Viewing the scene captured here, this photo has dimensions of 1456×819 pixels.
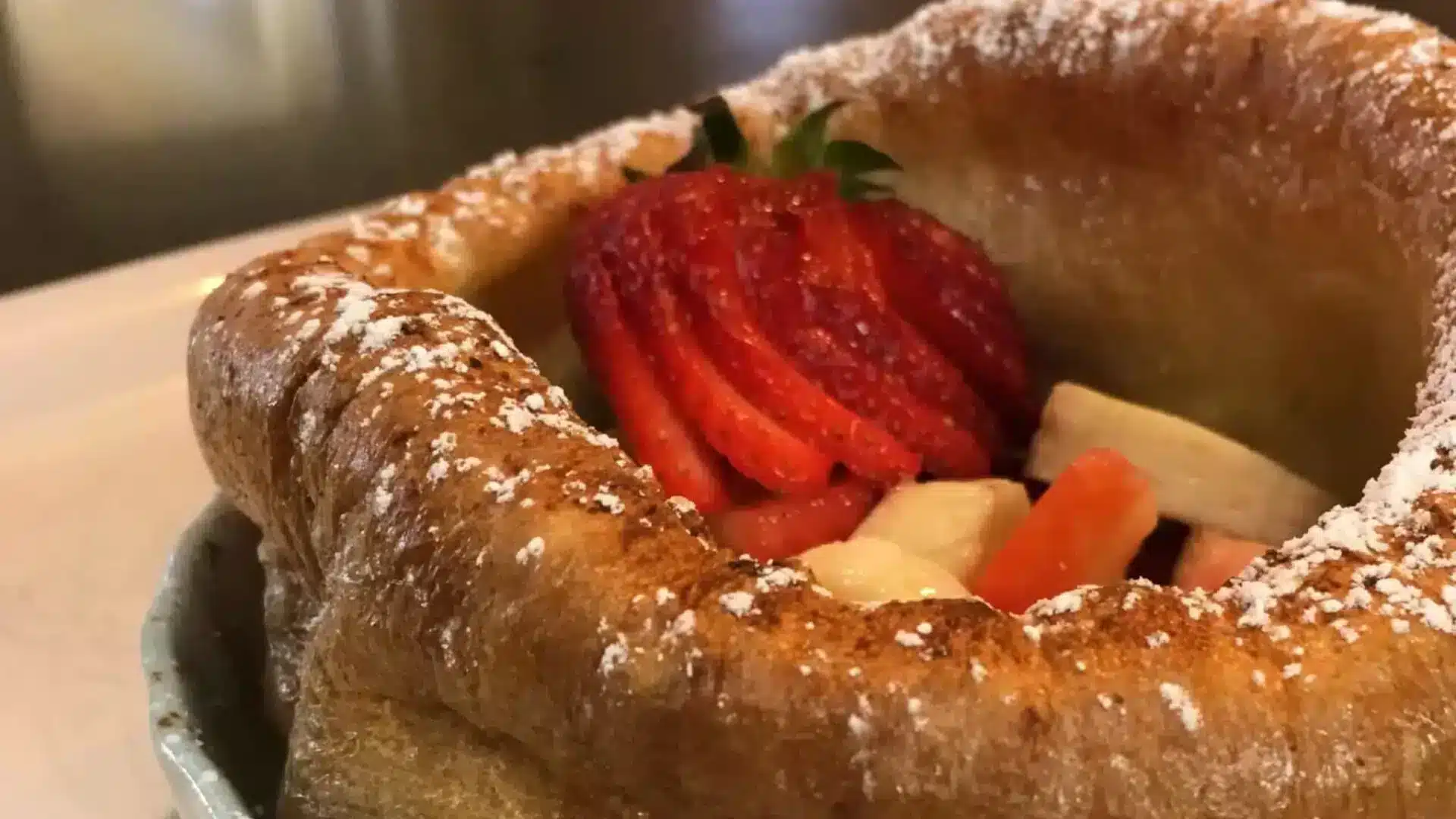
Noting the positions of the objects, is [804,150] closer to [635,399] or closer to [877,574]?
[635,399]

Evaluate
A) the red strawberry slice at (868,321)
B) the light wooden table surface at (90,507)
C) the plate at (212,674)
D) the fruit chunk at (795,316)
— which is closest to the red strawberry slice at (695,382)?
the fruit chunk at (795,316)

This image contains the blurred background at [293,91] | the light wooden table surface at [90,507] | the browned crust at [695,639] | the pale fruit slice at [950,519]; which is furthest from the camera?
the blurred background at [293,91]

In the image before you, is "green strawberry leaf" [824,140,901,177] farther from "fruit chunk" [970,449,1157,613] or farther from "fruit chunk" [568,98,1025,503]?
"fruit chunk" [970,449,1157,613]

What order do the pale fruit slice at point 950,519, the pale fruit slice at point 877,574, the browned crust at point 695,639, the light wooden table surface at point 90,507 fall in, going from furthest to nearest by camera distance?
the light wooden table surface at point 90,507 → the pale fruit slice at point 950,519 → the pale fruit slice at point 877,574 → the browned crust at point 695,639

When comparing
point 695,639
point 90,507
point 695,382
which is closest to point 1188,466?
point 695,382

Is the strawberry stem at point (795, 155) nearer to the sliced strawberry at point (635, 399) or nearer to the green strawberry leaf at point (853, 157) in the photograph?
the green strawberry leaf at point (853, 157)
